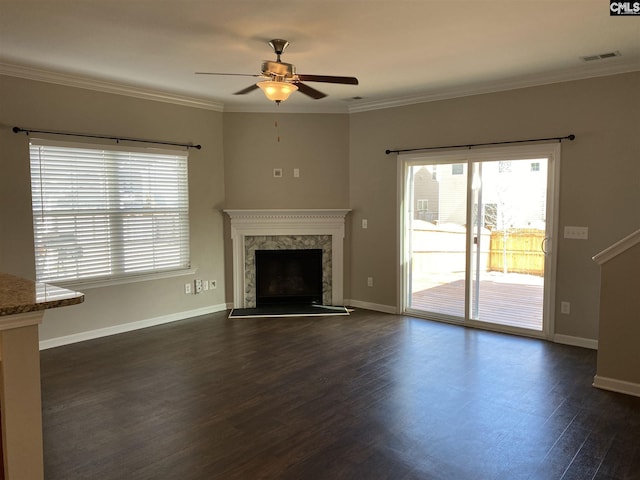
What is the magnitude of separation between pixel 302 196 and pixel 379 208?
1045 millimetres

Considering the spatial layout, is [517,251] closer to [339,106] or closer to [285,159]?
[339,106]

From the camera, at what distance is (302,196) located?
628cm

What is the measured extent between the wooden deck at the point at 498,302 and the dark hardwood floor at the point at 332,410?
0.26m

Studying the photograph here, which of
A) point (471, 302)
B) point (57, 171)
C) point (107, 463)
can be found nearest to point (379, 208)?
point (471, 302)

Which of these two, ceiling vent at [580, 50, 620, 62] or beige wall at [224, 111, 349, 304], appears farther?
beige wall at [224, 111, 349, 304]

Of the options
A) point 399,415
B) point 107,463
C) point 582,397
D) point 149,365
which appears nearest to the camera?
point 107,463

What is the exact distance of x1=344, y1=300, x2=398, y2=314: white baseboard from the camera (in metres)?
6.07

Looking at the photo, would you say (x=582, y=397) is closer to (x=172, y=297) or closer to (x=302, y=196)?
(x=302, y=196)

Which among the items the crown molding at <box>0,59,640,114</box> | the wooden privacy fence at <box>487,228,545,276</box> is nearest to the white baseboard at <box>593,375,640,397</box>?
the wooden privacy fence at <box>487,228,545,276</box>

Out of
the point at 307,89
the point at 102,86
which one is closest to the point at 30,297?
the point at 307,89

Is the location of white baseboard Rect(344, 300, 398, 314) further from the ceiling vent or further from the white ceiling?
the ceiling vent

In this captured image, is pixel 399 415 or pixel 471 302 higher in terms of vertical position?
pixel 471 302

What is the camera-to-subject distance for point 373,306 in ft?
20.5

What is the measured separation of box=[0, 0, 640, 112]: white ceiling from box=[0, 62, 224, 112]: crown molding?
0.04 feet
